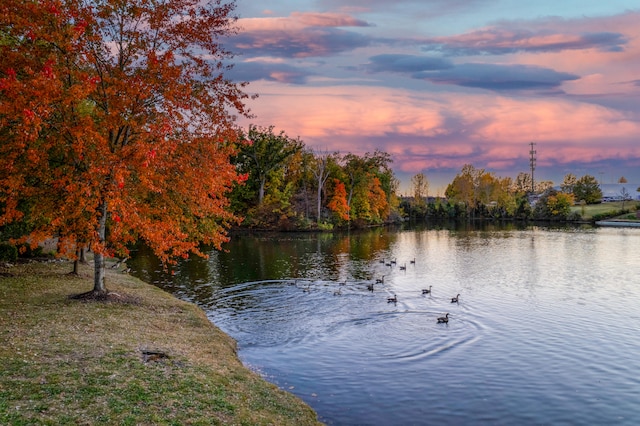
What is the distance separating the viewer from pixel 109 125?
26.0 m

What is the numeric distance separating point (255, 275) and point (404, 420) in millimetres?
34680

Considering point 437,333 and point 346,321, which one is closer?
point 437,333

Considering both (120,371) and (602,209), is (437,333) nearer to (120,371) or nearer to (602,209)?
(120,371)

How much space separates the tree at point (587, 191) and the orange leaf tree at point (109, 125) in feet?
631

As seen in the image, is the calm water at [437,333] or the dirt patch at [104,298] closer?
the calm water at [437,333]

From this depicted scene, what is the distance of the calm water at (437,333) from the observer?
20203mm

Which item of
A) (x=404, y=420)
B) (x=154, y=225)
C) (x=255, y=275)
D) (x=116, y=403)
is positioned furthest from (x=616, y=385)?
(x=255, y=275)

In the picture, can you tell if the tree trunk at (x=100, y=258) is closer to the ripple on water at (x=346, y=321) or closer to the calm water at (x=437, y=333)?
the ripple on water at (x=346, y=321)

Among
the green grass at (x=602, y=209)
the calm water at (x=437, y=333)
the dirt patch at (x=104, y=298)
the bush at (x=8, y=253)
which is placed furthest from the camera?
the green grass at (x=602, y=209)

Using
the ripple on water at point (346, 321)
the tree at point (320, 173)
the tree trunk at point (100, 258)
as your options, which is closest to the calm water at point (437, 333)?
the ripple on water at point (346, 321)

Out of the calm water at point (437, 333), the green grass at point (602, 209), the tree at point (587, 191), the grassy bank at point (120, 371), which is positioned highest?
the tree at point (587, 191)

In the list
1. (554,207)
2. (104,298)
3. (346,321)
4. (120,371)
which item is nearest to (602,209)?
(554,207)

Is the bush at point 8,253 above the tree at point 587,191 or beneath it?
beneath

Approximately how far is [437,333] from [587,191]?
18784 cm
